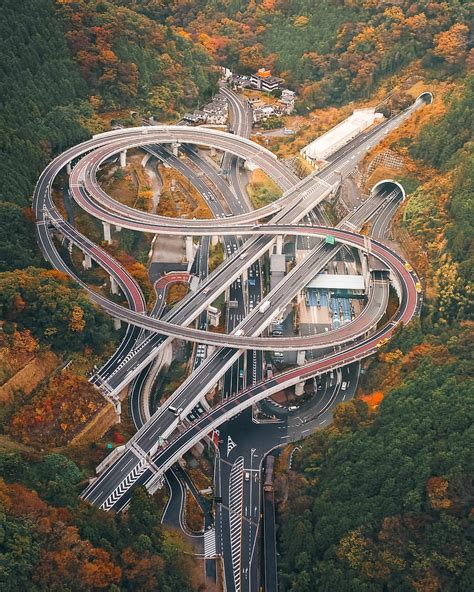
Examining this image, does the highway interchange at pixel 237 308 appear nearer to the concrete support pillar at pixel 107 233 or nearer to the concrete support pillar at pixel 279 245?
the concrete support pillar at pixel 279 245

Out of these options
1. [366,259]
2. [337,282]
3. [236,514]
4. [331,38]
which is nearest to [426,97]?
[331,38]

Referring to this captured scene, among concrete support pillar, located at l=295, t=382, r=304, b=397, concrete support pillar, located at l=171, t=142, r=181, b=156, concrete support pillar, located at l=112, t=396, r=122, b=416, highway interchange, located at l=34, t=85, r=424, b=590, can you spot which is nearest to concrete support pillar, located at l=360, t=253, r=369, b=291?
highway interchange, located at l=34, t=85, r=424, b=590

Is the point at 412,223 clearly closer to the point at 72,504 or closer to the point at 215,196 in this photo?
the point at 215,196

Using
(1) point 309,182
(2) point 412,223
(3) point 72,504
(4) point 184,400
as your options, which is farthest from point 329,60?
(3) point 72,504

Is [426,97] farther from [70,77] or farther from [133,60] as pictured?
[70,77]

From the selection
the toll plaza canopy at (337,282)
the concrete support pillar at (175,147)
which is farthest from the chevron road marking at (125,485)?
the concrete support pillar at (175,147)

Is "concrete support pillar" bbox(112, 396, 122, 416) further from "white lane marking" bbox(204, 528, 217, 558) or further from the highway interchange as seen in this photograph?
"white lane marking" bbox(204, 528, 217, 558)
